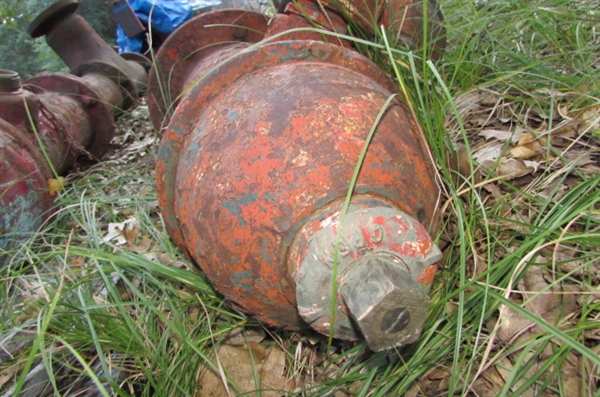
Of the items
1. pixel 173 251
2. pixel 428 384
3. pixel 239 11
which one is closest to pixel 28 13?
pixel 239 11

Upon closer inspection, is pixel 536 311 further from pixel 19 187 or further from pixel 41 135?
pixel 41 135

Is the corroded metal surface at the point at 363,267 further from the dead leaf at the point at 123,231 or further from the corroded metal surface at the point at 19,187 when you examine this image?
the corroded metal surface at the point at 19,187

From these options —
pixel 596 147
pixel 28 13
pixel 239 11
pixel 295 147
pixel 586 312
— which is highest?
pixel 28 13

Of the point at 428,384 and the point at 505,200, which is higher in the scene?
the point at 505,200

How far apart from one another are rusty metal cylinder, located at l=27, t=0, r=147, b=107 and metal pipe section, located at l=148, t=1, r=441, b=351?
234 cm

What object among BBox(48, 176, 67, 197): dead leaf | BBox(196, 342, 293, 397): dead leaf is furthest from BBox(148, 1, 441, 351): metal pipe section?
BBox(48, 176, 67, 197): dead leaf

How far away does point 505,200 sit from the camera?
56.0 inches

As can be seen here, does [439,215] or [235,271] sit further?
[439,215]

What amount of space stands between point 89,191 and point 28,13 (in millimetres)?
2654

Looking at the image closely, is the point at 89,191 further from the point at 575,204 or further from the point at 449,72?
the point at 575,204

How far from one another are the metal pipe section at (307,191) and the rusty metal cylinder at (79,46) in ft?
7.67

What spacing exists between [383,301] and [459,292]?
336 millimetres

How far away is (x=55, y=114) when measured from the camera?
2.52 metres

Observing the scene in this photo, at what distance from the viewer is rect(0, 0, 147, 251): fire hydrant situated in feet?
6.16
